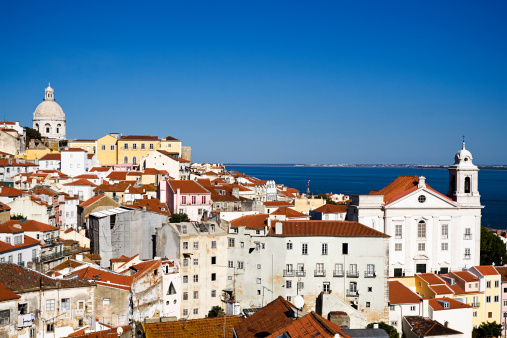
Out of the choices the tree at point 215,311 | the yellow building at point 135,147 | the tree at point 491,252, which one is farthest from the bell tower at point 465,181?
the yellow building at point 135,147

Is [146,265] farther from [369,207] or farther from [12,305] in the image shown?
[369,207]

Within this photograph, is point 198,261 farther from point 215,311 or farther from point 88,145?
point 88,145

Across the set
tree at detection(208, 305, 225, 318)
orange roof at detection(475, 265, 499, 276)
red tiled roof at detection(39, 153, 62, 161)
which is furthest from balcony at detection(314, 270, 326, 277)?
red tiled roof at detection(39, 153, 62, 161)

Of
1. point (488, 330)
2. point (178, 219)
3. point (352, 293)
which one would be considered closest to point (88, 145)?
point (178, 219)

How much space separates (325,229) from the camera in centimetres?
3453

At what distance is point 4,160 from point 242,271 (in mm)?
39755

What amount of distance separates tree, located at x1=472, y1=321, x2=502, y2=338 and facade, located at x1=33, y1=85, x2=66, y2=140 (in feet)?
242

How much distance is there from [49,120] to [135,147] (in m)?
24.1

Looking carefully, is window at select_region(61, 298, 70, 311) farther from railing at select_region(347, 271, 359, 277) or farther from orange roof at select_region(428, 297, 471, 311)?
orange roof at select_region(428, 297, 471, 311)

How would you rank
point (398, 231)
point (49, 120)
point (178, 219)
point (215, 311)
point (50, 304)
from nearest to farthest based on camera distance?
1. point (50, 304)
2. point (215, 311)
3. point (178, 219)
4. point (398, 231)
5. point (49, 120)

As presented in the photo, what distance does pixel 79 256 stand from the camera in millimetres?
34750

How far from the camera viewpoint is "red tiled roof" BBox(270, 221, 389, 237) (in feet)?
111

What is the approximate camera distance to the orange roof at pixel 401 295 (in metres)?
34.3

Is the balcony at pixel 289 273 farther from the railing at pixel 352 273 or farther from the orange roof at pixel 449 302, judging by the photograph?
the orange roof at pixel 449 302
